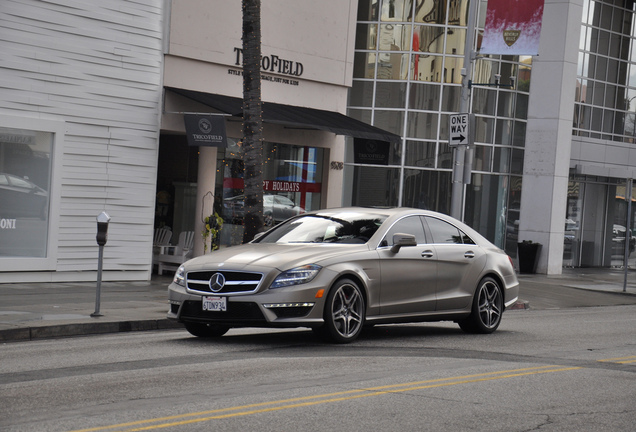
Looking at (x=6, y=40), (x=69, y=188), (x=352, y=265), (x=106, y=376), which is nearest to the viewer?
(x=106, y=376)

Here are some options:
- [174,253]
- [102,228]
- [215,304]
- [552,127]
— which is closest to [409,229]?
[215,304]

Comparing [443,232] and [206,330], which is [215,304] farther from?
[443,232]

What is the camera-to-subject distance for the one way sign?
68.3 ft

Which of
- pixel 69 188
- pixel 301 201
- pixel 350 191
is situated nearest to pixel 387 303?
pixel 69 188

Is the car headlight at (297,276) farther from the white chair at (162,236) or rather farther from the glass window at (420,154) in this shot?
the glass window at (420,154)

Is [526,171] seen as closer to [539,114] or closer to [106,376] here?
[539,114]

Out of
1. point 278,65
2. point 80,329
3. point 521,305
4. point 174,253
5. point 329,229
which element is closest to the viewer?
point 329,229

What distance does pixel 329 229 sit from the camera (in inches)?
473

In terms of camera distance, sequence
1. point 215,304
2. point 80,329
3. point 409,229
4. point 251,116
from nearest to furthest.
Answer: point 215,304 < point 80,329 < point 409,229 < point 251,116

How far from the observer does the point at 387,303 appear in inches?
458

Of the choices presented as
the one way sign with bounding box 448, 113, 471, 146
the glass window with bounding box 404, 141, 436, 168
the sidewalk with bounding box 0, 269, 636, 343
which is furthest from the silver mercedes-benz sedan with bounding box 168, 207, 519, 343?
the glass window with bounding box 404, 141, 436, 168

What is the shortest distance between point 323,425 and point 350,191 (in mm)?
25049

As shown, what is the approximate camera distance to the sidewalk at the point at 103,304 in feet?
39.4

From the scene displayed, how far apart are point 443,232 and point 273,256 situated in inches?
116
